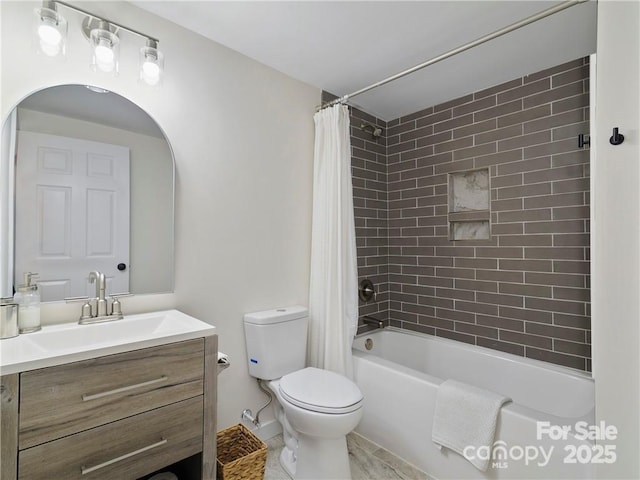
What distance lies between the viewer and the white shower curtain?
223 centimetres

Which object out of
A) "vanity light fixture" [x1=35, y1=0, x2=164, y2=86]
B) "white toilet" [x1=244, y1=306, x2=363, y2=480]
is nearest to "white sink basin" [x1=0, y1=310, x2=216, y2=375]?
"white toilet" [x1=244, y1=306, x2=363, y2=480]

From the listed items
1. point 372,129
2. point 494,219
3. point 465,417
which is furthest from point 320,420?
point 372,129

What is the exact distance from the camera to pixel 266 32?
1.88 m

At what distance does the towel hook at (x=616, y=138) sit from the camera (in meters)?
0.98

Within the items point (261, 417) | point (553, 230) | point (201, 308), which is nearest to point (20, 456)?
point (201, 308)

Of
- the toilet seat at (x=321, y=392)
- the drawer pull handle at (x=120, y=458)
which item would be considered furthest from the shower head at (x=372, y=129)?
the drawer pull handle at (x=120, y=458)

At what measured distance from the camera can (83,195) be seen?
154 centimetres

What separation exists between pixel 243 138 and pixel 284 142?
32 centimetres

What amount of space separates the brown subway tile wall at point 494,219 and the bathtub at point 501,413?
170 mm

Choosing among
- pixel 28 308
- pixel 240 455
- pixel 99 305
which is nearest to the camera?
pixel 28 308

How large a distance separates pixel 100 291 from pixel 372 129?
2407 mm

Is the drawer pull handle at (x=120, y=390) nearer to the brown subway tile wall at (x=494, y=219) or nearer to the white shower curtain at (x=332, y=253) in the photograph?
the white shower curtain at (x=332, y=253)

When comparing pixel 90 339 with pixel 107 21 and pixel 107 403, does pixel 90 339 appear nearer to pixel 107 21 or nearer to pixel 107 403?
pixel 107 403

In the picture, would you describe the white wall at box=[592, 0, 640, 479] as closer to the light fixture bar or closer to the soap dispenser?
the light fixture bar
